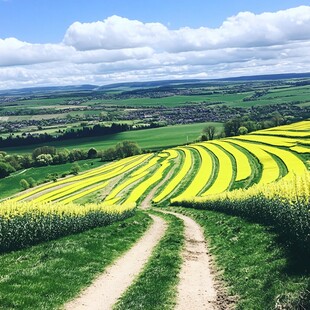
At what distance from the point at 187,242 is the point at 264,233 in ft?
19.5

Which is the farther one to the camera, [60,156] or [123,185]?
[60,156]

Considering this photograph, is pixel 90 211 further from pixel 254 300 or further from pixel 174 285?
pixel 254 300

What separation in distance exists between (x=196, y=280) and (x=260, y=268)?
295cm


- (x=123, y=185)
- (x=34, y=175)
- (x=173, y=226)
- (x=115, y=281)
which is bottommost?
(x=34, y=175)

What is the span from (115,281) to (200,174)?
5381 centimetres

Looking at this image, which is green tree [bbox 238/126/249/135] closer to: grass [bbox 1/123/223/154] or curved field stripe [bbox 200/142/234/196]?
grass [bbox 1/123/223/154]

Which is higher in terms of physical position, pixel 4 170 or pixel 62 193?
pixel 62 193

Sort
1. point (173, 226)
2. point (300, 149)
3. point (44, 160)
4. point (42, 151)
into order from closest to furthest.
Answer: point (173, 226), point (300, 149), point (44, 160), point (42, 151)

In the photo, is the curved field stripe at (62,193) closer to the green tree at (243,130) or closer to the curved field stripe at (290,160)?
the curved field stripe at (290,160)

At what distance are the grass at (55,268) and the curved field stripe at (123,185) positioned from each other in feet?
114

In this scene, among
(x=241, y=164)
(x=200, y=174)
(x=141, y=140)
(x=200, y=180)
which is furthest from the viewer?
(x=141, y=140)

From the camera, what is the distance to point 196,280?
1862 cm

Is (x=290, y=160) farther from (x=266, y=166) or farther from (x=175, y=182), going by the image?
(x=175, y=182)

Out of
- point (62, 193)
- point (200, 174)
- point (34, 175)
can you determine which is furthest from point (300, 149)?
point (34, 175)
